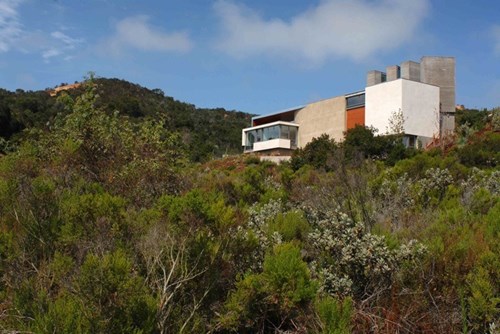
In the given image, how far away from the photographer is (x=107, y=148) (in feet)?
31.2

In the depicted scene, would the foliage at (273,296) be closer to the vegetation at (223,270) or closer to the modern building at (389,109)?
the vegetation at (223,270)

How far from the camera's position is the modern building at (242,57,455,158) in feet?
120

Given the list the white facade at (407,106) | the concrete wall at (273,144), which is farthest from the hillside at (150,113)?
the white facade at (407,106)

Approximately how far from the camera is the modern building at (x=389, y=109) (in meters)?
36.7

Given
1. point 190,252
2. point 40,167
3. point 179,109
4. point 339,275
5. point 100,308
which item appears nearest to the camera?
point 100,308

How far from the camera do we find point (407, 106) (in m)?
36.5

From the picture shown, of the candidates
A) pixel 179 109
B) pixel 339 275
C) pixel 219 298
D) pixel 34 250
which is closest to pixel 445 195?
pixel 339 275

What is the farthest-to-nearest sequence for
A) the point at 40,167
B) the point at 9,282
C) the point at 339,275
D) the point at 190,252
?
1. the point at 40,167
2. the point at 339,275
3. the point at 190,252
4. the point at 9,282

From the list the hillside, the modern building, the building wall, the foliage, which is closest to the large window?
the modern building

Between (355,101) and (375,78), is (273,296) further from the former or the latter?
(375,78)

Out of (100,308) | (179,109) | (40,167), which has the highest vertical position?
(179,109)

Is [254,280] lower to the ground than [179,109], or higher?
lower

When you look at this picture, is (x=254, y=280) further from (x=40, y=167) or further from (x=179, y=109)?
(x=179, y=109)

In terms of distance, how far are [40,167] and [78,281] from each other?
542 cm
